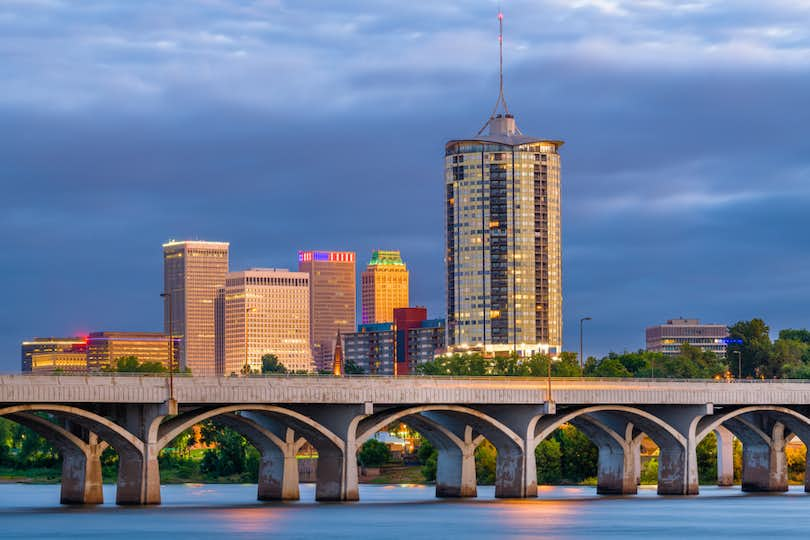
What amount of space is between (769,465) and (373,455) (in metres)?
58.6

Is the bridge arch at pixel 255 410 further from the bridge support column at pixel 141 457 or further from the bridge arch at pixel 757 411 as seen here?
the bridge arch at pixel 757 411

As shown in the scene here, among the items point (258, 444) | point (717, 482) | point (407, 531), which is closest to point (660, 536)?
point (407, 531)

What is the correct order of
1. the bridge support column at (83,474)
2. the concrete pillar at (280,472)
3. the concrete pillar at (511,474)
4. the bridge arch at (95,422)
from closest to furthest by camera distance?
the bridge arch at (95,422)
the bridge support column at (83,474)
the concrete pillar at (280,472)
the concrete pillar at (511,474)

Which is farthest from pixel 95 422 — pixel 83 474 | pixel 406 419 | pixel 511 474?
pixel 511 474

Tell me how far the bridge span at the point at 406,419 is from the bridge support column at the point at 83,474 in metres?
0.10

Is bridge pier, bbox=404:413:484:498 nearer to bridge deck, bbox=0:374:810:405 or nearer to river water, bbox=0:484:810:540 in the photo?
river water, bbox=0:484:810:540

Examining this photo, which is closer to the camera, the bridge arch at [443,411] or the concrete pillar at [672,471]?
the bridge arch at [443,411]

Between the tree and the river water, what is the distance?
2012 inches

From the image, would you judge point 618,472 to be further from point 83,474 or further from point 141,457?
point 141,457

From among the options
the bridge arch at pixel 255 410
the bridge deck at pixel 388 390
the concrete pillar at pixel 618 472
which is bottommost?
the concrete pillar at pixel 618 472

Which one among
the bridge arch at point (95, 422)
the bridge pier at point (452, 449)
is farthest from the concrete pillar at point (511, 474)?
the bridge arch at point (95, 422)

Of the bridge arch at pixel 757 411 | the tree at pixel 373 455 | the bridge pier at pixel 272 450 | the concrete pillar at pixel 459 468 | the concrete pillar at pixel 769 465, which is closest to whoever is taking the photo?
the bridge pier at pixel 272 450

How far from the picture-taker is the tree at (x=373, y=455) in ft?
600

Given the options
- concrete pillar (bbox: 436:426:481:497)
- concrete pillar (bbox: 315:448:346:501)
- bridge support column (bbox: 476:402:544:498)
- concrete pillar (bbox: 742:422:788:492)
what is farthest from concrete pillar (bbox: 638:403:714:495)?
concrete pillar (bbox: 315:448:346:501)
